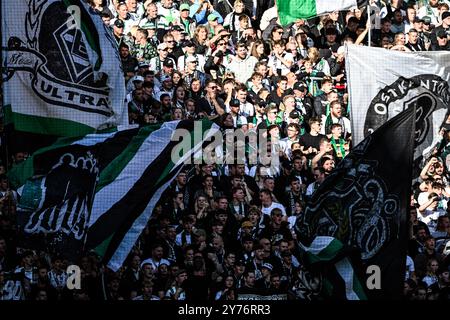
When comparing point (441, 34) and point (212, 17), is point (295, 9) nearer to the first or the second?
point (212, 17)

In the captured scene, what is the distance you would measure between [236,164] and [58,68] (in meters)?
2.63

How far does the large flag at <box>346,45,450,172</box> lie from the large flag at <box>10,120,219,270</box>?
350 centimetres

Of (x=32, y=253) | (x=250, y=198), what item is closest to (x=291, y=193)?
(x=250, y=198)

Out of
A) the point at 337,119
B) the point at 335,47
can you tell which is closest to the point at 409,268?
the point at 337,119

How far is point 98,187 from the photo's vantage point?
20.9 metres

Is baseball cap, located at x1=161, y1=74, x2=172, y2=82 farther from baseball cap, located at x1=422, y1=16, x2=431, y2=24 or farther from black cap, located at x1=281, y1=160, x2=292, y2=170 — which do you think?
baseball cap, located at x1=422, y1=16, x2=431, y2=24

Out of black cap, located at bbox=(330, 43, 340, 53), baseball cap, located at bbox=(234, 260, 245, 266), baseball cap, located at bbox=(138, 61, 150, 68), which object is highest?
black cap, located at bbox=(330, 43, 340, 53)

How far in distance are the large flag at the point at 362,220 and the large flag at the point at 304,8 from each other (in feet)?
13.9

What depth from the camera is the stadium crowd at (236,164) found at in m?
21.6

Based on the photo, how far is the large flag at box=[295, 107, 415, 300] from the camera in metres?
20.4

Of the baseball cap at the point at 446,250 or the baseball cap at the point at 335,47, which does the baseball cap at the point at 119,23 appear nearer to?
the baseball cap at the point at 335,47

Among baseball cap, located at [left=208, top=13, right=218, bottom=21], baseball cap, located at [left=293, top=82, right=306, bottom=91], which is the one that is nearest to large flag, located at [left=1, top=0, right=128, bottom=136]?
baseball cap, located at [left=208, top=13, right=218, bottom=21]

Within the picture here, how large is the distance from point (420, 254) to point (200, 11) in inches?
192

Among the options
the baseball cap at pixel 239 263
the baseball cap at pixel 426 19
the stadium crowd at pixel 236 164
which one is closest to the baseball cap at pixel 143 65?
the stadium crowd at pixel 236 164
